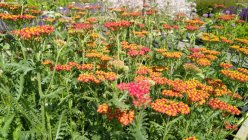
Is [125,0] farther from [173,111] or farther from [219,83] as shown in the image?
[173,111]

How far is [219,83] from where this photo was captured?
4.05 metres

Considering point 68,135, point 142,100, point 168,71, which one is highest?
point 142,100

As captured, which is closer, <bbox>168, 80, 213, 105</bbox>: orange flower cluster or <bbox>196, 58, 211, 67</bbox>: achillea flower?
<bbox>168, 80, 213, 105</bbox>: orange flower cluster

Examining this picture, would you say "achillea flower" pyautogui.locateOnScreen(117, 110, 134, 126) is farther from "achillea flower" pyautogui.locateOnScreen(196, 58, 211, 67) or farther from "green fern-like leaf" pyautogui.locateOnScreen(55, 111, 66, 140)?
"achillea flower" pyautogui.locateOnScreen(196, 58, 211, 67)

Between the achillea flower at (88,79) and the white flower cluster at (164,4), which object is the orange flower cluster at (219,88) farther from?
the white flower cluster at (164,4)

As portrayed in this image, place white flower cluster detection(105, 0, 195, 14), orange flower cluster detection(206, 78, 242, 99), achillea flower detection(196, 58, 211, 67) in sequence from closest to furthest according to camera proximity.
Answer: orange flower cluster detection(206, 78, 242, 99) → achillea flower detection(196, 58, 211, 67) → white flower cluster detection(105, 0, 195, 14)

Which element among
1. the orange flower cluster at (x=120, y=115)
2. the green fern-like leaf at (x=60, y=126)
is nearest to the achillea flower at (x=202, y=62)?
the orange flower cluster at (x=120, y=115)

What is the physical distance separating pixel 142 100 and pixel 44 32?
1.28 m

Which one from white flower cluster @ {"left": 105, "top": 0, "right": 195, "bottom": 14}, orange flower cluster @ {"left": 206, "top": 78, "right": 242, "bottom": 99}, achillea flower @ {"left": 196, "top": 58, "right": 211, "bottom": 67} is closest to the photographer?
orange flower cluster @ {"left": 206, "top": 78, "right": 242, "bottom": 99}

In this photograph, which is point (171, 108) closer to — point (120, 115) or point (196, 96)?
point (196, 96)

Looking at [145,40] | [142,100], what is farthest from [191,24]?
[142,100]

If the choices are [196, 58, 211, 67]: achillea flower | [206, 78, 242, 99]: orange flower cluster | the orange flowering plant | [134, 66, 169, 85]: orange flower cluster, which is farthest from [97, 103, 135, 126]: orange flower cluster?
[196, 58, 211, 67]: achillea flower

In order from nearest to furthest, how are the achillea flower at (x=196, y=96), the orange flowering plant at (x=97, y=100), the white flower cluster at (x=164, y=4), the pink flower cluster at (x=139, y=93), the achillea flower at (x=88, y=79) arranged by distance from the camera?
the pink flower cluster at (x=139, y=93), the orange flowering plant at (x=97, y=100), the achillea flower at (x=196, y=96), the achillea flower at (x=88, y=79), the white flower cluster at (x=164, y=4)

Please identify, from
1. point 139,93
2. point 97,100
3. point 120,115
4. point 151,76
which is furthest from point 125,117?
point 151,76
